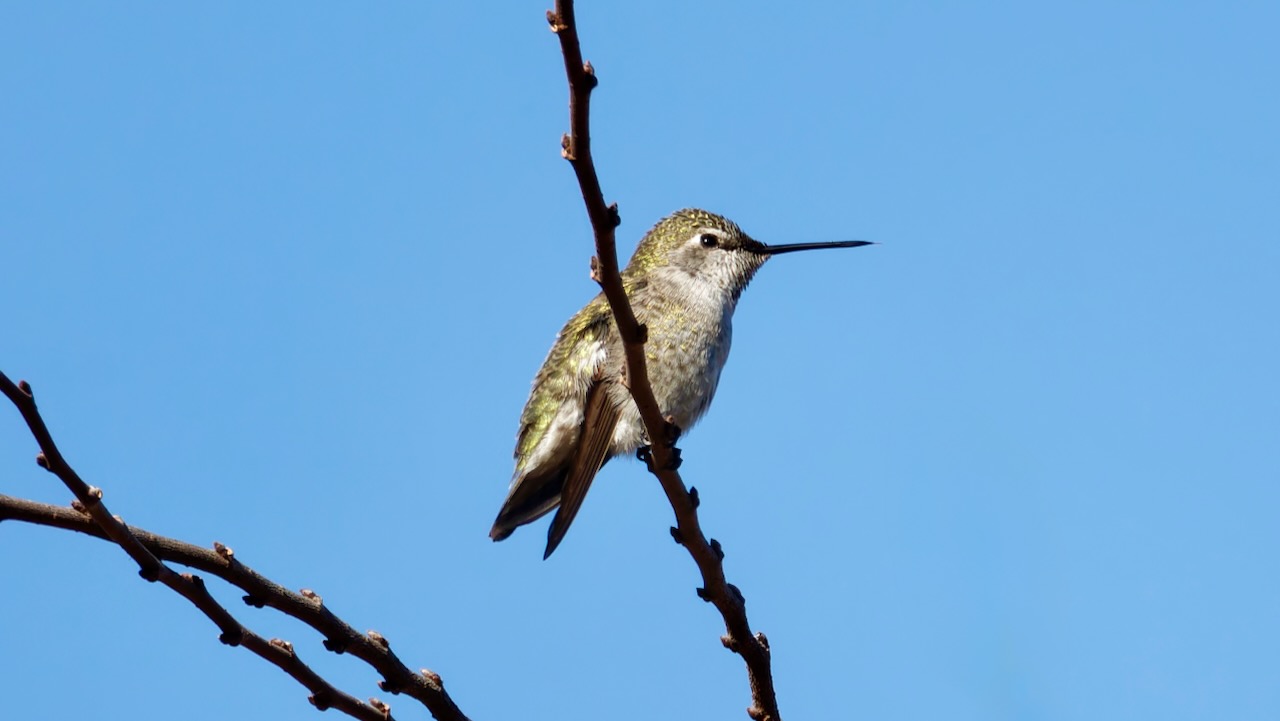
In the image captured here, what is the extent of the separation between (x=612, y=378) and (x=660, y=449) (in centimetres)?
204

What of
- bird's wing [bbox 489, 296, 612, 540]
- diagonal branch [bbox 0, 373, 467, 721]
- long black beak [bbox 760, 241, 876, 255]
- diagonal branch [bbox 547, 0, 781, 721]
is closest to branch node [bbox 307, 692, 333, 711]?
diagonal branch [bbox 0, 373, 467, 721]

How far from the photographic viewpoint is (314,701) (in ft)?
9.97

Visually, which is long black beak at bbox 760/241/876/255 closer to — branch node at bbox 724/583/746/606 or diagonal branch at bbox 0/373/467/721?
branch node at bbox 724/583/746/606

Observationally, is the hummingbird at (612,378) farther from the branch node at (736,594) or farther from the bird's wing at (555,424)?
the branch node at (736,594)

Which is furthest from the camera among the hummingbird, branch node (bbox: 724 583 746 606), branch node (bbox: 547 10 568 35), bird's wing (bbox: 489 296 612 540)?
bird's wing (bbox: 489 296 612 540)

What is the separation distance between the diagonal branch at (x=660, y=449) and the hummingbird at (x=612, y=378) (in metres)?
1.30

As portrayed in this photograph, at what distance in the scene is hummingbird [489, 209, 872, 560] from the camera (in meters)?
6.50

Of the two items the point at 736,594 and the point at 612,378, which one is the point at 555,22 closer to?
the point at 736,594

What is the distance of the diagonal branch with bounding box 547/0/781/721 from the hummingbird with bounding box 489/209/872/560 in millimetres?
1304

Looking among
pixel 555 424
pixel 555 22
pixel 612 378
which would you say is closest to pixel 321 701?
pixel 555 22

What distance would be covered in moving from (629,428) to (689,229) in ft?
5.58

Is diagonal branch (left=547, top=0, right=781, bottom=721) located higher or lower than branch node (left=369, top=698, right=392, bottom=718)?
higher

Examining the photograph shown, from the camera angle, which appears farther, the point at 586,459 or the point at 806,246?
the point at 806,246

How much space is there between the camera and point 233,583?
3.14 meters
